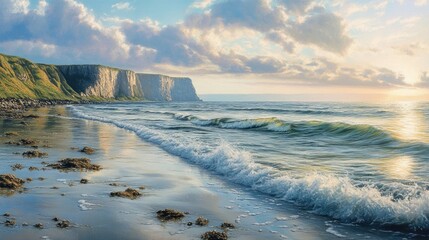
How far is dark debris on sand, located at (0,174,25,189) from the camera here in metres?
14.1

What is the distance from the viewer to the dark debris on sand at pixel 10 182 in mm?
14102

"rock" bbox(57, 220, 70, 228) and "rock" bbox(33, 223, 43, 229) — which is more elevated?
"rock" bbox(33, 223, 43, 229)

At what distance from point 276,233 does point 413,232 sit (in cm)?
383

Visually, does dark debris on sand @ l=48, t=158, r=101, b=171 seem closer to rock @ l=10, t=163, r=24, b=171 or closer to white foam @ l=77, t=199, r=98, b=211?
rock @ l=10, t=163, r=24, b=171

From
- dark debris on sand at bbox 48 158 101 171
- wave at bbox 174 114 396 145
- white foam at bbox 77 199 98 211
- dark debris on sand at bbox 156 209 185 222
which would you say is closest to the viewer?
dark debris on sand at bbox 156 209 185 222

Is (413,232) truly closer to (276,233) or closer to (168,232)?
(276,233)

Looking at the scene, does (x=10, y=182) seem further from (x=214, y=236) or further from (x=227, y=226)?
(x=214, y=236)

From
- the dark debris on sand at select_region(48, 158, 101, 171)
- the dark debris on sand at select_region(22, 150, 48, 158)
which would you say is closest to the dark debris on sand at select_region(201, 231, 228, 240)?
the dark debris on sand at select_region(48, 158, 101, 171)

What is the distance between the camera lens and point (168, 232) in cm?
1029

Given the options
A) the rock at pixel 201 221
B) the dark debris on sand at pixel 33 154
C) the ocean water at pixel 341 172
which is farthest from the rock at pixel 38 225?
the dark debris on sand at pixel 33 154

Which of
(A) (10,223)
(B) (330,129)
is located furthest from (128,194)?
(B) (330,129)

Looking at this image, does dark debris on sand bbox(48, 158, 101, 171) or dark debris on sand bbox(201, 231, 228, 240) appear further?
dark debris on sand bbox(48, 158, 101, 171)

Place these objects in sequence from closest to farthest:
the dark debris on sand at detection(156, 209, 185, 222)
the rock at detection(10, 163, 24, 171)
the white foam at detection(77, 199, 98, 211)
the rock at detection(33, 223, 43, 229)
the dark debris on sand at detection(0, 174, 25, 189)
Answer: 1. the rock at detection(33, 223, 43, 229)
2. the dark debris on sand at detection(156, 209, 185, 222)
3. the white foam at detection(77, 199, 98, 211)
4. the dark debris on sand at detection(0, 174, 25, 189)
5. the rock at detection(10, 163, 24, 171)

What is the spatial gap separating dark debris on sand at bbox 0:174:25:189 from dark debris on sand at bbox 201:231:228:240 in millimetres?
7965
